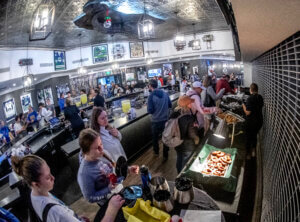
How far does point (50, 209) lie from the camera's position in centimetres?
131

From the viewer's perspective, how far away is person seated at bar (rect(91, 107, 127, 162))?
268cm

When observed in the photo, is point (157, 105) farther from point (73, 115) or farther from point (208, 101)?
point (73, 115)

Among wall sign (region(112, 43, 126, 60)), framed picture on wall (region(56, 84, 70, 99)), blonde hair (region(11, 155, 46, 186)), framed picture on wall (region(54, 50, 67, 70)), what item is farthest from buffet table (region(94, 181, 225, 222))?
framed picture on wall (region(56, 84, 70, 99))

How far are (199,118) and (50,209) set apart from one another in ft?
8.42

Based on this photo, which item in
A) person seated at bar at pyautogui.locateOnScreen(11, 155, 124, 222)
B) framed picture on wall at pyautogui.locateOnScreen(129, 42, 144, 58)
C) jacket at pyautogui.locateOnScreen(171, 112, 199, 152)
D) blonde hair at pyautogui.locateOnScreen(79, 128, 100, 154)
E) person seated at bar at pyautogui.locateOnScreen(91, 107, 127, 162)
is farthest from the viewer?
framed picture on wall at pyautogui.locateOnScreen(129, 42, 144, 58)

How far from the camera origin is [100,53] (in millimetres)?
11086

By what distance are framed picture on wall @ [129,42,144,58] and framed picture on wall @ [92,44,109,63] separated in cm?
157

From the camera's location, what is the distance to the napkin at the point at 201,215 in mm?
1507

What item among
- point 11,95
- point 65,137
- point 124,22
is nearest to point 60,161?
point 65,137

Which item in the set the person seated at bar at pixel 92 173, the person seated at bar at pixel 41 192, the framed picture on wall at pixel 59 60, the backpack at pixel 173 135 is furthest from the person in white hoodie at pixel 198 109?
the framed picture on wall at pixel 59 60

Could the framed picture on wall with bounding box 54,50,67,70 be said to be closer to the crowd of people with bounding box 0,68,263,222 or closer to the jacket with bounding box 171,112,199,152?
the crowd of people with bounding box 0,68,263,222

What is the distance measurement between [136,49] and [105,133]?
10335mm

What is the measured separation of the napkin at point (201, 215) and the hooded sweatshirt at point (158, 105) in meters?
2.87

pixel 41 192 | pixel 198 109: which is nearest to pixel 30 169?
pixel 41 192
